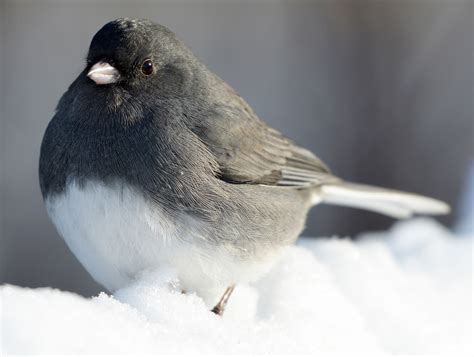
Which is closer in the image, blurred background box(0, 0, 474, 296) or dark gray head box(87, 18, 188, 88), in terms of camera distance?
dark gray head box(87, 18, 188, 88)

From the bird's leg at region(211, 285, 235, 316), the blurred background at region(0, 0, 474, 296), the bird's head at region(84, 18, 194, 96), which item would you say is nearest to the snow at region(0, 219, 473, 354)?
the bird's leg at region(211, 285, 235, 316)

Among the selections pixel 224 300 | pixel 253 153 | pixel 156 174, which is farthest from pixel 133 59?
pixel 224 300

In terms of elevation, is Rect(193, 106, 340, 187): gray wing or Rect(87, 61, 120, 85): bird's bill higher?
Rect(87, 61, 120, 85): bird's bill

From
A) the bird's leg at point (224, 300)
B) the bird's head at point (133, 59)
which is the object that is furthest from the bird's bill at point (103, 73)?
the bird's leg at point (224, 300)

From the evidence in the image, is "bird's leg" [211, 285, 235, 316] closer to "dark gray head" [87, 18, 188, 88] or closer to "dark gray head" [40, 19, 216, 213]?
"dark gray head" [40, 19, 216, 213]

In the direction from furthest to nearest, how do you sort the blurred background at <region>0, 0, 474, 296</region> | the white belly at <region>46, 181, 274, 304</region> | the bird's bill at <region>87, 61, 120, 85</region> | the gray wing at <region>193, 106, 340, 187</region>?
the blurred background at <region>0, 0, 474, 296</region> < the gray wing at <region>193, 106, 340, 187</region> < the bird's bill at <region>87, 61, 120, 85</region> < the white belly at <region>46, 181, 274, 304</region>

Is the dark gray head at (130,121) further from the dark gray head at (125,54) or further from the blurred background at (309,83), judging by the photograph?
the blurred background at (309,83)

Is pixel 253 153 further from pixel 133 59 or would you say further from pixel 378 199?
pixel 378 199

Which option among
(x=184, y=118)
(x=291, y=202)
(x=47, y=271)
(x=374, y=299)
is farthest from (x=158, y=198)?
(x=47, y=271)
